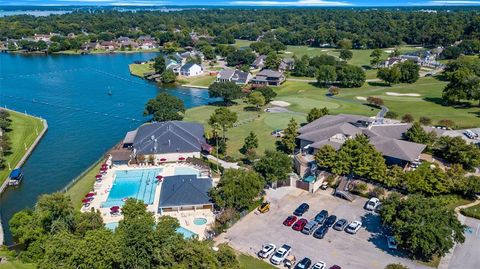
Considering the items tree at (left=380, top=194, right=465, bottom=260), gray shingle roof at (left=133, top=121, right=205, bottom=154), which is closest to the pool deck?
gray shingle roof at (left=133, top=121, right=205, bottom=154)

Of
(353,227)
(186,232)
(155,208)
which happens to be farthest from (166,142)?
(353,227)

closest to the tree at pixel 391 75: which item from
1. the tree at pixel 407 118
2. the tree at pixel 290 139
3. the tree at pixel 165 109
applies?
the tree at pixel 407 118

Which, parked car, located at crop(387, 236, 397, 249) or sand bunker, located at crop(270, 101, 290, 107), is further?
sand bunker, located at crop(270, 101, 290, 107)

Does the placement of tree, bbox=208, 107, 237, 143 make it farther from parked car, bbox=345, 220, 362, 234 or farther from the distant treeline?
the distant treeline

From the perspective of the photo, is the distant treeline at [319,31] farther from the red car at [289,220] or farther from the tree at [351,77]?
the red car at [289,220]

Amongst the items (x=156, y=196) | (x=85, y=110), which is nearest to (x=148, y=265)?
(x=156, y=196)

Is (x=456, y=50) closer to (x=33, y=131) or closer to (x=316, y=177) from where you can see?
(x=316, y=177)
